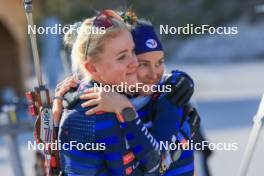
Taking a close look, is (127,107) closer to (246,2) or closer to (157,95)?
(157,95)

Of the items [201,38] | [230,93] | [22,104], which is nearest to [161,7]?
[201,38]

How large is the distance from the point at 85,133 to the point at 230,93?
14.4 meters

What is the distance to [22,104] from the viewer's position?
426 cm

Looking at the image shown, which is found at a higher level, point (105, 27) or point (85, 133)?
point (105, 27)

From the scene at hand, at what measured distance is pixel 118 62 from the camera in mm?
2393

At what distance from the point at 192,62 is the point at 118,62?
101 ft

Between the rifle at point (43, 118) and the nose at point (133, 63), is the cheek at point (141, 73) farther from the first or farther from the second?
the rifle at point (43, 118)

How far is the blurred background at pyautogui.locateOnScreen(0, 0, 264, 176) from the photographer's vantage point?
526cm

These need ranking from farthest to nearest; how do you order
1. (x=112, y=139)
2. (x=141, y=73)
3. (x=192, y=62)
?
(x=192, y=62), (x=141, y=73), (x=112, y=139)

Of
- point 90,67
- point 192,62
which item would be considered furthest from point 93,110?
point 192,62

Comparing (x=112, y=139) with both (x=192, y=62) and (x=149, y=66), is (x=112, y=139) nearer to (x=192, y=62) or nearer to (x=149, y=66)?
(x=149, y=66)

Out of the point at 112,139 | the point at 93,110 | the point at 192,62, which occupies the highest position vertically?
the point at 93,110

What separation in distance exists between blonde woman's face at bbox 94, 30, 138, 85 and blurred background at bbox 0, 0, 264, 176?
0.43 m

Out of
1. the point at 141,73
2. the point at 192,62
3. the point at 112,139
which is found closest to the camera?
the point at 112,139
